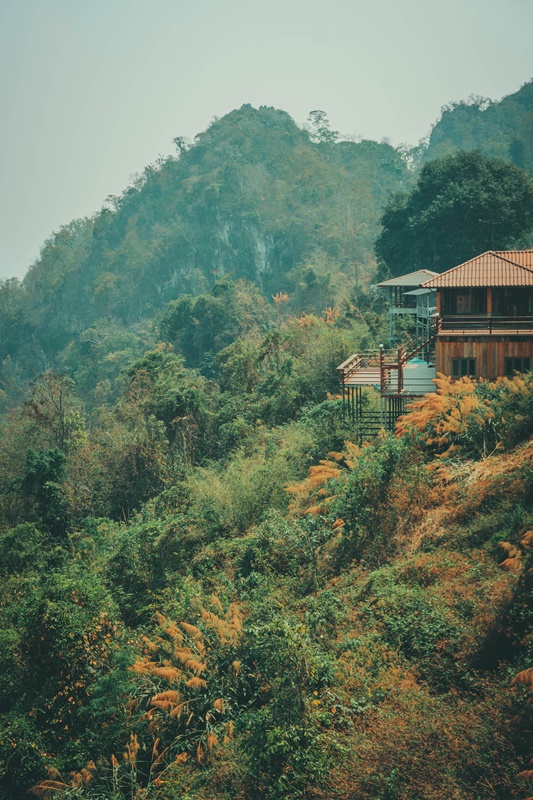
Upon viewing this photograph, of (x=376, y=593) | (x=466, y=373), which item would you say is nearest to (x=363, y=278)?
(x=466, y=373)

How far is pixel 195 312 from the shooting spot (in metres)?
46.6

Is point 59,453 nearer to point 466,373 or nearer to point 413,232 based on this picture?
point 466,373

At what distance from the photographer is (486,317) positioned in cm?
1806

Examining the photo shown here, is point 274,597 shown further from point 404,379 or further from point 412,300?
point 412,300

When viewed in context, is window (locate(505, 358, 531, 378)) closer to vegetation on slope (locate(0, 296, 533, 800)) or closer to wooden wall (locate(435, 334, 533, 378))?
wooden wall (locate(435, 334, 533, 378))

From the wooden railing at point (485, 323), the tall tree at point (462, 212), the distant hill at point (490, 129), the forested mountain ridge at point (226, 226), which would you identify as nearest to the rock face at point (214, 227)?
the forested mountain ridge at point (226, 226)

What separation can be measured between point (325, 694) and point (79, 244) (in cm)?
7521

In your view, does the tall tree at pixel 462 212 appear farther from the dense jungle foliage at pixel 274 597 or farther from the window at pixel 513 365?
the window at pixel 513 365

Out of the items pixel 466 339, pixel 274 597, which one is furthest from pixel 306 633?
pixel 466 339

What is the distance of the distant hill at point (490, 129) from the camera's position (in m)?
68.7

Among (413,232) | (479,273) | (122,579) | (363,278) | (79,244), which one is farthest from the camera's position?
(79,244)

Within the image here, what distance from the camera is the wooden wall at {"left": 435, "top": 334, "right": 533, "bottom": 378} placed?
17156mm

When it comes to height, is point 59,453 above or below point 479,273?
below

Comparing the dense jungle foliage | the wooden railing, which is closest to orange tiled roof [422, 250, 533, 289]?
the wooden railing
